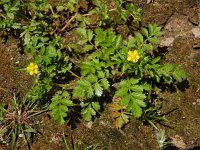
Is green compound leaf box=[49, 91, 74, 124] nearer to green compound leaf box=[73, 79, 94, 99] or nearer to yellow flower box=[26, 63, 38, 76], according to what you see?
green compound leaf box=[73, 79, 94, 99]

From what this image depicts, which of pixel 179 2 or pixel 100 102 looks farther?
pixel 179 2

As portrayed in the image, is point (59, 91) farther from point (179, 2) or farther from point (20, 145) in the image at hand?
point (179, 2)

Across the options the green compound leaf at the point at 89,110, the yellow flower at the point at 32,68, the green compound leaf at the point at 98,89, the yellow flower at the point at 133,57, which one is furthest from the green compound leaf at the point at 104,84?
the yellow flower at the point at 32,68

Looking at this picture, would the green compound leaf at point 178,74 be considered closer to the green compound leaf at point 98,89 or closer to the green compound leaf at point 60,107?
the green compound leaf at point 98,89

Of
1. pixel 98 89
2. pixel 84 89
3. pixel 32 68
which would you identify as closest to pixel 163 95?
pixel 98 89

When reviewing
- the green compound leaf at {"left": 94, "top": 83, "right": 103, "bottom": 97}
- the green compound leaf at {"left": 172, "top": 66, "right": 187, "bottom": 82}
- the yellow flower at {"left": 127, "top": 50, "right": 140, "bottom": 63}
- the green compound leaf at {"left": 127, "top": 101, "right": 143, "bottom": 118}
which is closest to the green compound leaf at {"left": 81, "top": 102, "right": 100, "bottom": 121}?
the green compound leaf at {"left": 94, "top": 83, "right": 103, "bottom": 97}

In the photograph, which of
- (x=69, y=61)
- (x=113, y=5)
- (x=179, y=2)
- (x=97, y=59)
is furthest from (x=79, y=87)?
(x=179, y=2)
